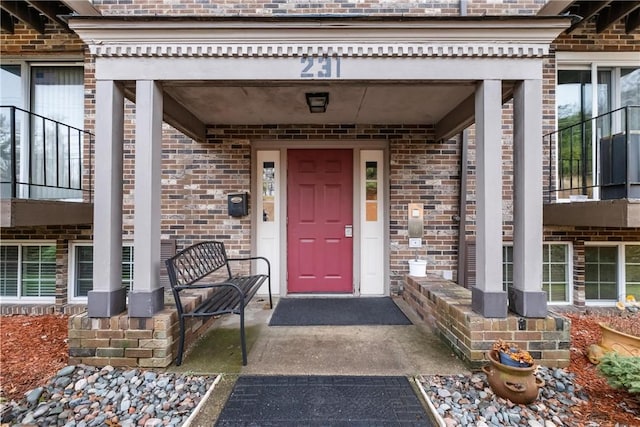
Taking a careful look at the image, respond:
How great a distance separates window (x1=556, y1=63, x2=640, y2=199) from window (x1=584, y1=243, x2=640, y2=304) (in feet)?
2.73

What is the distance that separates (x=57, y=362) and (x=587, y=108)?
6429mm

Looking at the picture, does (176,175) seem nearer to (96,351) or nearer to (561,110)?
(96,351)

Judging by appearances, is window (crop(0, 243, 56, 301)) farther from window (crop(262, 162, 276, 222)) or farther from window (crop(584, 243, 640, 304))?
window (crop(584, 243, 640, 304))

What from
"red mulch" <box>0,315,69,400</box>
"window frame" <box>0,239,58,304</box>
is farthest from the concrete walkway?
"window frame" <box>0,239,58,304</box>

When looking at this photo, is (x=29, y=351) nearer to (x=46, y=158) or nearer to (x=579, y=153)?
(x=46, y=158)

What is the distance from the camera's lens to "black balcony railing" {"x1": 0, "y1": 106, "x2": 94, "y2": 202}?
13.7 feet

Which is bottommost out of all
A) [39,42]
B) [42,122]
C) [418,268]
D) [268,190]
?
[418,268]

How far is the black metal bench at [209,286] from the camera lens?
263cm

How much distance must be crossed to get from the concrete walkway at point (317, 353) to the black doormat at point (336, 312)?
0.46ft

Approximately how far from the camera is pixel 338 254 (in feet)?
15.2

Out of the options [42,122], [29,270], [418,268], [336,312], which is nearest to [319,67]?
[336,312]

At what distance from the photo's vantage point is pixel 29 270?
4359 millimetres

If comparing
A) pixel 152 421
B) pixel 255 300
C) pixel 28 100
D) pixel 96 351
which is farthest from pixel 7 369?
pixel 28 100

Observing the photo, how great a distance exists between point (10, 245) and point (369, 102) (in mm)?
4930
